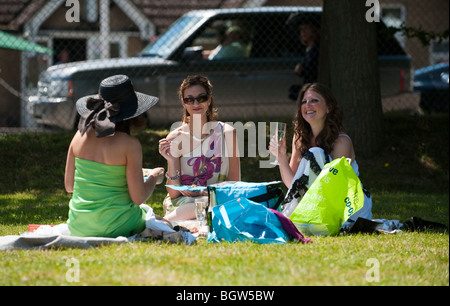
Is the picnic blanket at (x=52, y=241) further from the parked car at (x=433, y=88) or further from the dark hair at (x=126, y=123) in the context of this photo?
the parked car at (x=433, y=88)

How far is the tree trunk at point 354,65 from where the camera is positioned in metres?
9.45

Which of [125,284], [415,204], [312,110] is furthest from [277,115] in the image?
[125,284]

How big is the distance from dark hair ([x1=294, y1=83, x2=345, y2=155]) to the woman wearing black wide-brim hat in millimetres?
1708

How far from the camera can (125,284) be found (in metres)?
3.90

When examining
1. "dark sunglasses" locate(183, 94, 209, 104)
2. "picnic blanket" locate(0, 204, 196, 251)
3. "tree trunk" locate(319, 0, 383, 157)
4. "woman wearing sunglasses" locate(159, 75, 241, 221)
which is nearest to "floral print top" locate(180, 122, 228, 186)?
"woman wearing sunglasses" locate(159, 75, 241, 221)

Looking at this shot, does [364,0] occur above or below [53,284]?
above

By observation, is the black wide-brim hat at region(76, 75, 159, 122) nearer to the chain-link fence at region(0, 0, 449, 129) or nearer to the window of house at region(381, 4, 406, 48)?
the chain-link fence at region(0, 0, 449, 129)

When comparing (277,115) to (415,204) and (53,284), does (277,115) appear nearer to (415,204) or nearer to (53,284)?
(415,204)

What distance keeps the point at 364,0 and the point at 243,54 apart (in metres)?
2.31

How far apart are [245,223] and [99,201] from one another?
1.07 metres

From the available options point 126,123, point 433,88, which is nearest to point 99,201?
point 126,123

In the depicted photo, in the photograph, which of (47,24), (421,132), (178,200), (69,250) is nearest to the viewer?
(69,250)

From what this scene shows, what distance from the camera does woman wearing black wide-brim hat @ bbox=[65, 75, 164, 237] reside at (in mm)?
4859

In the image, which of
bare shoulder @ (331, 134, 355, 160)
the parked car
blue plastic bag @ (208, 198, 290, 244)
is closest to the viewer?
blue plastic bag @ (208, 198, 290, 244)
